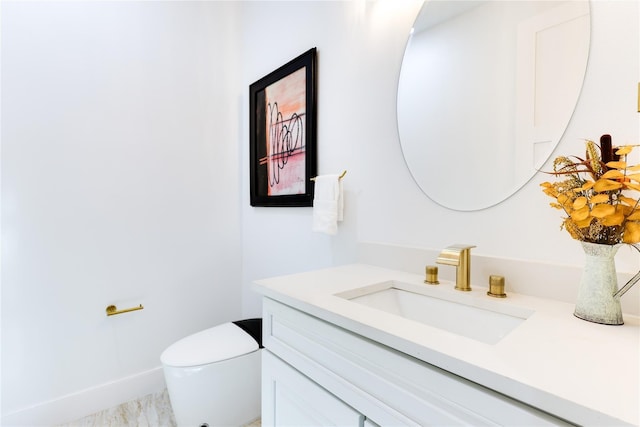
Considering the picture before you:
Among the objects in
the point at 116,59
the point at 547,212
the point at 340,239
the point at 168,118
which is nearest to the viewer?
the point at 547,212

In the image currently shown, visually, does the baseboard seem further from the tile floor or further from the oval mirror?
the oval mirror

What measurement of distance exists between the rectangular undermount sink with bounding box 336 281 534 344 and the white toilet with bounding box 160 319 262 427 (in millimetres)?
733

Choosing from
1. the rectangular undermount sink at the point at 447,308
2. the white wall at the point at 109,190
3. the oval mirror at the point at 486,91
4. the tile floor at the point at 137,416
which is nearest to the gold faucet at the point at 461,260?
the rectangular undermount sink at the point at 447,308

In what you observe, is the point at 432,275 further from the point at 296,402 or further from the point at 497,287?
the point at 296,402

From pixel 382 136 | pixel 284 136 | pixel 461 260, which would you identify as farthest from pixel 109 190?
pixel 461 260

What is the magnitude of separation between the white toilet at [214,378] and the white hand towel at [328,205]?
639 mm

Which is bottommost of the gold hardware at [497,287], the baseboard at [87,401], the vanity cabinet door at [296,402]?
the baseboard at [87,401]

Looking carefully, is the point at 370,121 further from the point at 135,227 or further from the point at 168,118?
the point at 135,227

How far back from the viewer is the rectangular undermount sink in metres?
0.73

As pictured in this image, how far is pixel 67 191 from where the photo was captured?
149cm

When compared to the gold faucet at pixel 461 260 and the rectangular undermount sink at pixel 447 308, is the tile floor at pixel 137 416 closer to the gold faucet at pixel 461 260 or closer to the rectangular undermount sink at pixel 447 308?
the rectangular undermount sink at pixel 447 308

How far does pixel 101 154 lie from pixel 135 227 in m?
0.41

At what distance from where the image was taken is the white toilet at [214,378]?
4.09ft

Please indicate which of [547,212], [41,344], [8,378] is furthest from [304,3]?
[8,378]
